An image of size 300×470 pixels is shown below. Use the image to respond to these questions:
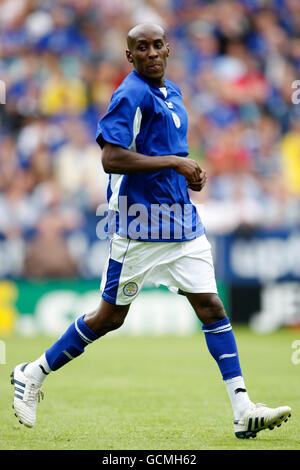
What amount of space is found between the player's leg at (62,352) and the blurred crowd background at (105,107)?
254 inches

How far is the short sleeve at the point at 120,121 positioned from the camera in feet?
15.2

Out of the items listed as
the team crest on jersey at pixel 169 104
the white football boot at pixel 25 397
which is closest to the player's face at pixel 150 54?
the team crest on jersey at pixel 169 104

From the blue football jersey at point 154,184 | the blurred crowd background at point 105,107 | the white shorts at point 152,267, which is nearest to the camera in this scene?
the blue football jersey at point 154,184

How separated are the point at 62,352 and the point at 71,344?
81 mm

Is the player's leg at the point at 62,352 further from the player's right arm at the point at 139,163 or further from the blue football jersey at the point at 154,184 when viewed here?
the player's right arm at the point at 139,163

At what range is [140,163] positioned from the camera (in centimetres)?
464

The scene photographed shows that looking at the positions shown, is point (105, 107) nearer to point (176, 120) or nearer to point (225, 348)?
point (176, 120)

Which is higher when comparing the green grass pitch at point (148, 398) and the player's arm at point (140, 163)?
the player's arm at point (140, 163)

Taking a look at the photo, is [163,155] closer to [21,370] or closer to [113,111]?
[113,111]

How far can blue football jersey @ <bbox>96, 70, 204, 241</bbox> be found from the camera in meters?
4.80

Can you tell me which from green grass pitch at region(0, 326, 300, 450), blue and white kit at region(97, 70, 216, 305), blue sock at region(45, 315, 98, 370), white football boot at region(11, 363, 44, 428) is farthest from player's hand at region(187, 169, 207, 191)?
white football boot at region(11, 363, 44, 428)

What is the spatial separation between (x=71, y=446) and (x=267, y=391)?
2.50m

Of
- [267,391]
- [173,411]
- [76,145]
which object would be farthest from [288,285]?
[173,411]

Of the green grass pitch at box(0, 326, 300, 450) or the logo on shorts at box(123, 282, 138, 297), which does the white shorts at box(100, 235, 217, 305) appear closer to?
the logo on shorts at box(123, 282, 138, 297)
